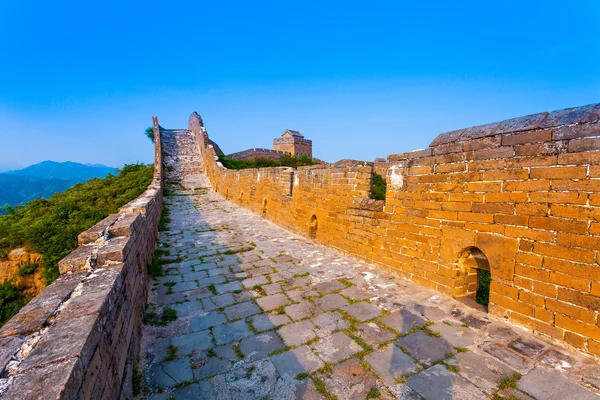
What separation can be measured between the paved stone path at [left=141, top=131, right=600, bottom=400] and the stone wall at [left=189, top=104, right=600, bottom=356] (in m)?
0.30

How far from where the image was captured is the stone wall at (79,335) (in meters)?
1.08

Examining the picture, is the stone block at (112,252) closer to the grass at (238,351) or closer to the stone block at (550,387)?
the grass at (238,351)

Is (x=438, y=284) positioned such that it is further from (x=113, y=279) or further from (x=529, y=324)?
(x=113, y=279)

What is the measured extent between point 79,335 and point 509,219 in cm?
356

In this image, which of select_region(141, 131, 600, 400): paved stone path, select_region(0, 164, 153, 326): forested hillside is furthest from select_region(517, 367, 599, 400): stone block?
select_region(0, 164, 153, 326): forested hillside

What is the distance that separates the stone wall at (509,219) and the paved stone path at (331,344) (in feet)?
0.98

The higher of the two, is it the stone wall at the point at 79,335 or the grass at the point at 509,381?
the stone wall at the point at 79,335

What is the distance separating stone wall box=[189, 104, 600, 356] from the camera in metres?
2.33

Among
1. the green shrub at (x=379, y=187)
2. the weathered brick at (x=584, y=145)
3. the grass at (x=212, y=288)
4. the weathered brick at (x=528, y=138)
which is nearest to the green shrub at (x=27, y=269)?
the grass at (x=212, y=288)

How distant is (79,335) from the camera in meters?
1.31

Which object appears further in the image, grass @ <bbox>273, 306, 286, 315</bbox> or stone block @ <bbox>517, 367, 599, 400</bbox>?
grass @ <bbox>273, 306, 286, 315</bbox>

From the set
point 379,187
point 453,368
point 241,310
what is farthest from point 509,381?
point 379,187

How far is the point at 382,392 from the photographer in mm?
1932

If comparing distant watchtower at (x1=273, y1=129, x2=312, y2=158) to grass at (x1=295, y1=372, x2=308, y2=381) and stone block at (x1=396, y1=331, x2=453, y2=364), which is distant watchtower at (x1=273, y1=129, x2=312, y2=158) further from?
grass at (x1=295, y1=372, x2=308, y2=381)
